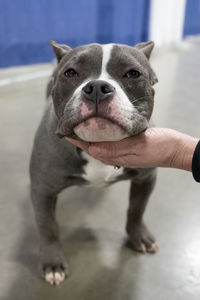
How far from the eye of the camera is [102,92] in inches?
32.7

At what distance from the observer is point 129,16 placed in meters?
4.04

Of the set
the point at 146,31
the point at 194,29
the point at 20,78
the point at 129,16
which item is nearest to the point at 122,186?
the point at 20,78

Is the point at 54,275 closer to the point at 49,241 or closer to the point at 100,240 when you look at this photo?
the point at 49,241

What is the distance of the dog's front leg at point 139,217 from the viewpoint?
132cm

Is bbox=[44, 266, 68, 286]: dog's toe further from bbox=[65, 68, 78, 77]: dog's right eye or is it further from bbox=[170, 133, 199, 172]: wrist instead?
bbox=[65, 68, 78, 77]: dog's right eye

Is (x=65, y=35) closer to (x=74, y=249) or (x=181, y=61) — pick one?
(x=181, y=61)

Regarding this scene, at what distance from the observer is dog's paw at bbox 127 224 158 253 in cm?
139

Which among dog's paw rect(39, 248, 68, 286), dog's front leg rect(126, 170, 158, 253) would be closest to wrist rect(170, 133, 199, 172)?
dog's front leg rect(126, 170, 158, 253)

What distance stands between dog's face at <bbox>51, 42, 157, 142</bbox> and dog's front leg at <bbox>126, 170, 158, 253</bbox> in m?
0.40

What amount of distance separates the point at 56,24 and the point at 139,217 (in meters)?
2.44

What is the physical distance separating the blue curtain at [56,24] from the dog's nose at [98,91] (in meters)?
2.33

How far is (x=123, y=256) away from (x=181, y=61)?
3.42 m

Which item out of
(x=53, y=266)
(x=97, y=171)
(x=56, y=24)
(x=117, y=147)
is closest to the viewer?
(x=117, y=147)

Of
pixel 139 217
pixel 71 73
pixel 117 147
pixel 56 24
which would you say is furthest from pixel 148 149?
pixel 56 24
